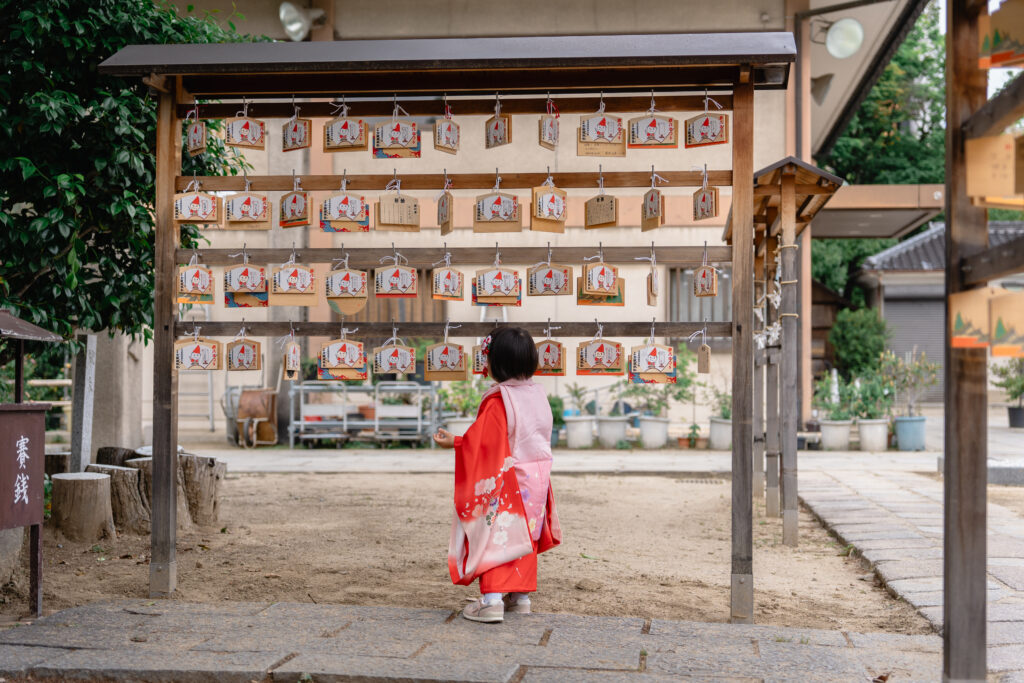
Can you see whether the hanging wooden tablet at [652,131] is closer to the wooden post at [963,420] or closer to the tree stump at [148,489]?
the wooden post at [963,420]

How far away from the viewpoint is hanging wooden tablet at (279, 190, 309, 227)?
4898 millimetres

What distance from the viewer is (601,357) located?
15.8 feet

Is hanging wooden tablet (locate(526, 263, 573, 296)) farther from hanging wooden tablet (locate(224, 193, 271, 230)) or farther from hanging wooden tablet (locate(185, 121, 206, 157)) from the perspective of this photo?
hanging wooden tablet (locate(185, 121, 206, 157))

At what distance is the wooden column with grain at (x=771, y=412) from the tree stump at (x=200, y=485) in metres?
4.55

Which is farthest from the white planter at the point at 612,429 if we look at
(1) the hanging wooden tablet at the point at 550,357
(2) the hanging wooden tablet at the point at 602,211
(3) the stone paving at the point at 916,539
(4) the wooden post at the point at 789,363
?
(2) the hanging wooden tablet at the point at 602,211

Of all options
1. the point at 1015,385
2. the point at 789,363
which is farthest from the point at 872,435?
the point at 789,363

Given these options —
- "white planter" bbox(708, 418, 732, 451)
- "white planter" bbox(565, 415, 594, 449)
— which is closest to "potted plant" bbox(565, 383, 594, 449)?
"white planter" bbox(565, 415, 594, 449)

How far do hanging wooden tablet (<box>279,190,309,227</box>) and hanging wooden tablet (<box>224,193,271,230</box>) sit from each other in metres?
0.10

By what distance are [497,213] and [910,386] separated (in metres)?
11.6

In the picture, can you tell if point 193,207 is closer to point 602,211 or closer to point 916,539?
point 602,211

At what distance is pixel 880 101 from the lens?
2572cm

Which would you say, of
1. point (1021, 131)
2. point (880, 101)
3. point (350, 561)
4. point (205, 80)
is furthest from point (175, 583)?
point (880, 101)

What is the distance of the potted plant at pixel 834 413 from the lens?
44.4ft

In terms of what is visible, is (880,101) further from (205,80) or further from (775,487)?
(205,80)
